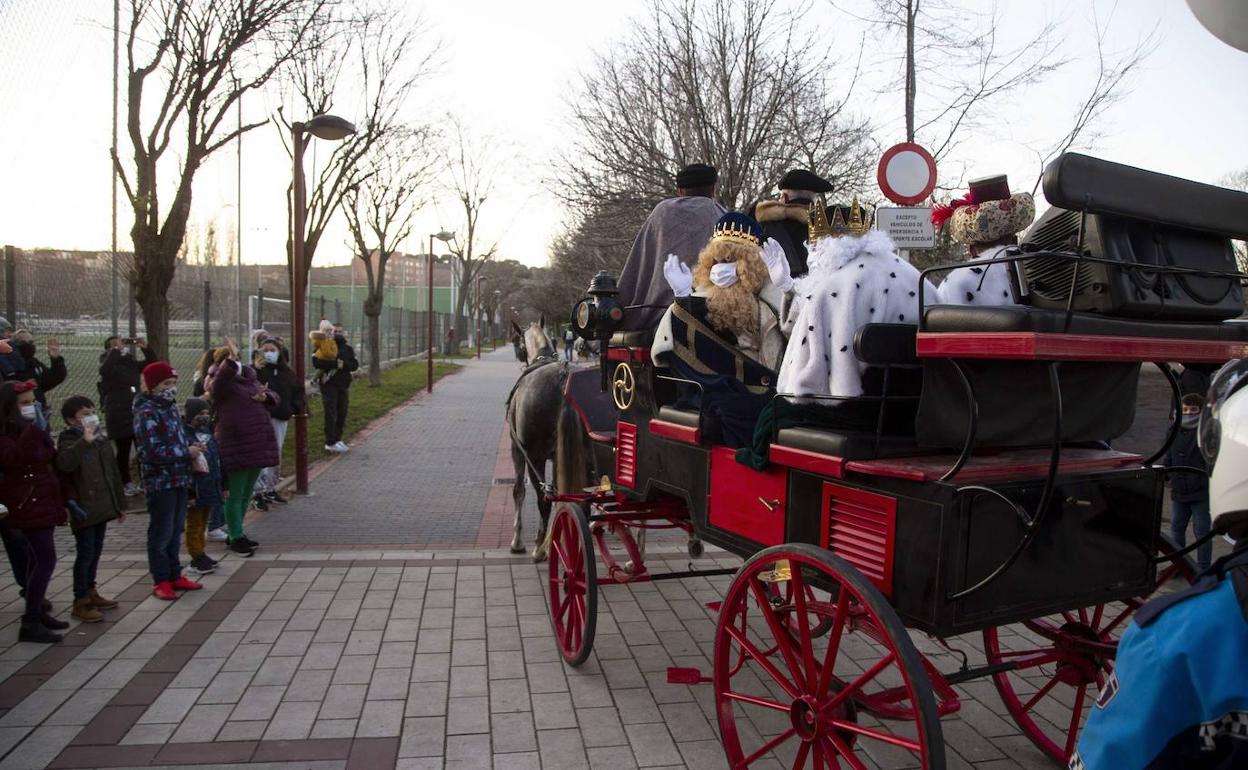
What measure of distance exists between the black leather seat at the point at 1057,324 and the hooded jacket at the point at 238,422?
18.0 feet

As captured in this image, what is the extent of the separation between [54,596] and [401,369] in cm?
2431

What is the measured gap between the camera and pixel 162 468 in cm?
530

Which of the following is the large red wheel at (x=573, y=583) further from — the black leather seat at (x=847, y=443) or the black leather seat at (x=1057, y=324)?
the black leather seat at (x=1057, y=324)

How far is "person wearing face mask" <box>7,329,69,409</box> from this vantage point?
723cm

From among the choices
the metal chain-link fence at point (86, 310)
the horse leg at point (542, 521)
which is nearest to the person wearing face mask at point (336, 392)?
the metal chain-link fence at point (86, 310)

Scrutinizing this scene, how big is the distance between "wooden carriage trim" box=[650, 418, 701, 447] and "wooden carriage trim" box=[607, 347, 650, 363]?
0.38 m

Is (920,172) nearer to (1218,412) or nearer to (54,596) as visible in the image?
(1218,412)

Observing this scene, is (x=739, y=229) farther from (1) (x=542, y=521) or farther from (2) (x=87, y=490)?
(2) (x=87, y=490)

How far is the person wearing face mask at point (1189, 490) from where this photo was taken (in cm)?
569

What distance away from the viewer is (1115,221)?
226cm

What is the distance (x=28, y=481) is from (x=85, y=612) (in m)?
0.91

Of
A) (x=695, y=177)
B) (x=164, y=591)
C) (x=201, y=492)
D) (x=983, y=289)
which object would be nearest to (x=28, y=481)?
(x=164, y=591)

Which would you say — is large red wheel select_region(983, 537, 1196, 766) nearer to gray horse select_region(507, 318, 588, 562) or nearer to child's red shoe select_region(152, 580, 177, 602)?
gray horse select_region(507, 318, 588, 562)

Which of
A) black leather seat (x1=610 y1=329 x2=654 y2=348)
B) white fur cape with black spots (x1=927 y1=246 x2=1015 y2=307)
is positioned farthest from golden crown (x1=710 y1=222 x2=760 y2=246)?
white fur cape with black spots (x1=927 y1=246 x2=1015 y2=307)
